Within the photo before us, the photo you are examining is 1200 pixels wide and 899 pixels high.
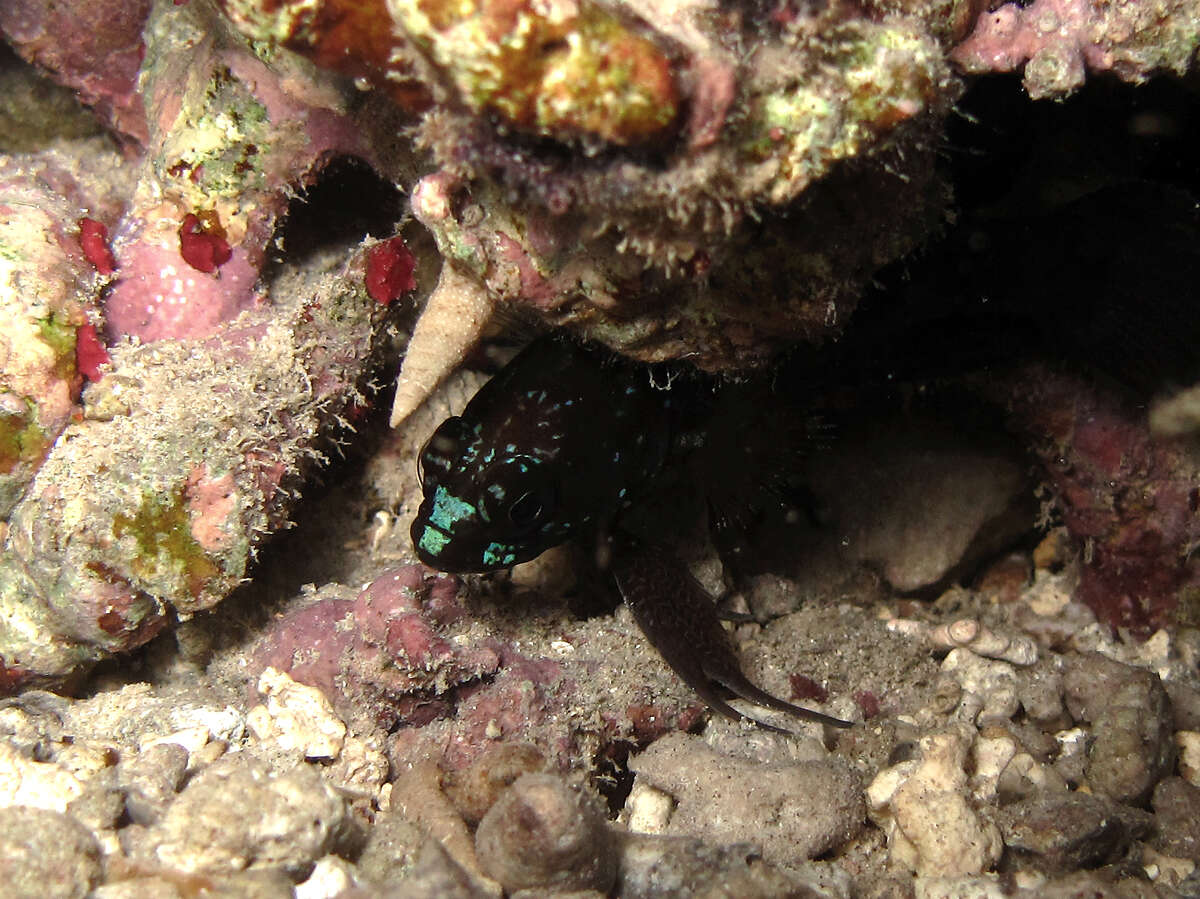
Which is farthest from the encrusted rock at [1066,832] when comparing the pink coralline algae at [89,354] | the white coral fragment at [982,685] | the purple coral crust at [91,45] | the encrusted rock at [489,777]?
the purple coral crust at [91,45]

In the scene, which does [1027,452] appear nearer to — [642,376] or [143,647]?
[642,376]

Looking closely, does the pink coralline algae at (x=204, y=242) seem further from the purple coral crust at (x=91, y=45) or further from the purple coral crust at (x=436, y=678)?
the purple coral crust at (x=436, y=678)

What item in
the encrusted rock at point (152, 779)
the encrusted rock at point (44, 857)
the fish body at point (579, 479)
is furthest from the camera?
the fish body at point (579, 479)

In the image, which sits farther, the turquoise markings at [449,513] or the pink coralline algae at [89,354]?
the pink coralline algae at [89,354]

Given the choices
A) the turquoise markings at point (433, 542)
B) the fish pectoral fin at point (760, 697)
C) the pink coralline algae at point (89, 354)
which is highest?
the pink coralline algae at point (89, 354)

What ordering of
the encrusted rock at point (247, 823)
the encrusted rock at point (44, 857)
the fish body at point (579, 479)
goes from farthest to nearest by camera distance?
the fish body at point (579, 479)
the encrusted rock at point (247, 823)
the encrusted rock at point (44, 857)

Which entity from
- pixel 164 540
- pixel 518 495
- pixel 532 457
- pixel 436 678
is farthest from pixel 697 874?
pixel 164 540

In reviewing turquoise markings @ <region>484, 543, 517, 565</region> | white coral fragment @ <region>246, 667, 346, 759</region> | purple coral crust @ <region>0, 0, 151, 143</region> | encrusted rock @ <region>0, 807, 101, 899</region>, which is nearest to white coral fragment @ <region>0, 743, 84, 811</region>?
encrusted rock @ <region>0, 807, 101, 899</region>

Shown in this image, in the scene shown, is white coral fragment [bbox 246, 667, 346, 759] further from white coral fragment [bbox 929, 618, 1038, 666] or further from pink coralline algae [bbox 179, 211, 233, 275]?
white coral fragment [bbox 929, 618, 1038, 666]
